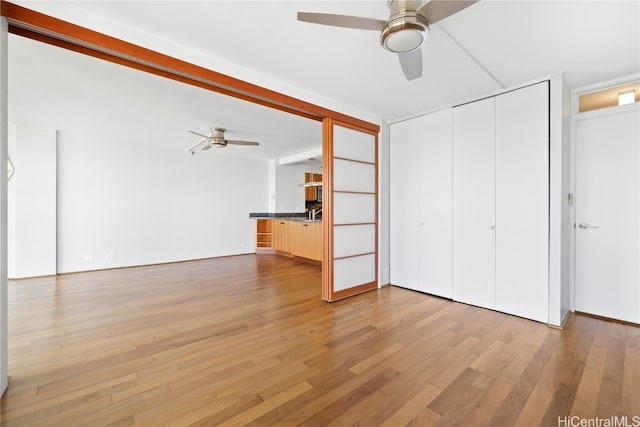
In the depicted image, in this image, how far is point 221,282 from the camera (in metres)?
4.38

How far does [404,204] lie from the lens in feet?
13.4

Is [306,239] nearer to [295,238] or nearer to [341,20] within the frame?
[295,238]

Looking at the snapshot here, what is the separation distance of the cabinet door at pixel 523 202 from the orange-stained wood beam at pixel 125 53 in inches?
97.5

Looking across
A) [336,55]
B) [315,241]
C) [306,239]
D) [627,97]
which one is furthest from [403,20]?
[306,239]

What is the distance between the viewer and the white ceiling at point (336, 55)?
1889mm

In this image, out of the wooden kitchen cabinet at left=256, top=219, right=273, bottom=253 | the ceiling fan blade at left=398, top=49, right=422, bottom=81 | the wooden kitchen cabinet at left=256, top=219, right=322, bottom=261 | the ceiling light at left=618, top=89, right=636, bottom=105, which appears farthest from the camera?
the wooden kitchen cabinet at left=256, top=219, right=273, bottom=253

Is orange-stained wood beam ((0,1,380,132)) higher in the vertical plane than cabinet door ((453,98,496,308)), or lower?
higher

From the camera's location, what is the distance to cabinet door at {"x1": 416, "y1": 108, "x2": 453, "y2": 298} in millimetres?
3561

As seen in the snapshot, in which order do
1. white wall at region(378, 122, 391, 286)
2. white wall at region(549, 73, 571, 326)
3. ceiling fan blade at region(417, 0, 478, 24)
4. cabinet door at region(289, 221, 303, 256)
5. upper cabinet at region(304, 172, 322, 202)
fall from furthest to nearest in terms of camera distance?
upper cabinet at region(304, 172, 322, 202) → cabinet door at region(289, 221, 303, 256) → white wall at region(378, 122, 391, 286) → white wall at region(549, 73, 571, 326) → ceiling fan blade at region(417, 0, 478, 24)

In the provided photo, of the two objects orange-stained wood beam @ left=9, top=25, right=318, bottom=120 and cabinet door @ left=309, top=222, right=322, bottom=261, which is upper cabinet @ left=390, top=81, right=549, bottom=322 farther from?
orange-stained wood beam @ left=9, top=25, right=318, bottom=120

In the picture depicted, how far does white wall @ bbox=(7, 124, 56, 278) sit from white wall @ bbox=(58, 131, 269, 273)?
17 centimetres

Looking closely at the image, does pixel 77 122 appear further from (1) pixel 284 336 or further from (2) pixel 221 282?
(1) pixel 284 336

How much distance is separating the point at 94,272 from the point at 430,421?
6.04 metres

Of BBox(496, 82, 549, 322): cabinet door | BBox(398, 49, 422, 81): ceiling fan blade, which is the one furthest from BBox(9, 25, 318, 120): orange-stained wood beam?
BBox(496, 82, 549, 322): cabinet door
